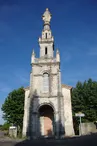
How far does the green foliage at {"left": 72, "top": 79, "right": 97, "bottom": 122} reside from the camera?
3189 centimetres

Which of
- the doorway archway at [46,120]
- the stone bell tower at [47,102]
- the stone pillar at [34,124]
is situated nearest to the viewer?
the stone pillar at [34,124]

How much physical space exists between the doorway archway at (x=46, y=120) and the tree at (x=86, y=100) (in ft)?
22.6

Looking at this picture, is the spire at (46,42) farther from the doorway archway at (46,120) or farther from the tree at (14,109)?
the tree at (14,109)

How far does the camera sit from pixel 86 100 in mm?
33969

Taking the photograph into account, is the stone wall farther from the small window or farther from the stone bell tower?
the small window

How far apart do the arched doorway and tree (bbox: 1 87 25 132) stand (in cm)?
767

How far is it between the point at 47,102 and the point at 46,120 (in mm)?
3394

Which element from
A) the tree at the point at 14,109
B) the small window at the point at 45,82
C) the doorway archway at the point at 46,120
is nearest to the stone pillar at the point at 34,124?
the doorway archway at the point at 46,120

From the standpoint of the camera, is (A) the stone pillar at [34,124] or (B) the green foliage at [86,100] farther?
(B) the green foliage at [86,100]

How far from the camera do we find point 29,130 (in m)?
25.1

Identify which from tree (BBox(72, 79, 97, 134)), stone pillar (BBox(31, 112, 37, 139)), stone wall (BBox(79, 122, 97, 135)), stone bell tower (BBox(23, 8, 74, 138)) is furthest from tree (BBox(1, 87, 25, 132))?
stone wall (BBox(79, 122, 97, 135))

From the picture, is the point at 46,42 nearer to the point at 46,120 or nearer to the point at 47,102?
the point at 47,102

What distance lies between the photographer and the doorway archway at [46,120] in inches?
1085

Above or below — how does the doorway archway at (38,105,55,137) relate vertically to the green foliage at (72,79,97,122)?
below
